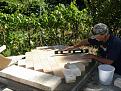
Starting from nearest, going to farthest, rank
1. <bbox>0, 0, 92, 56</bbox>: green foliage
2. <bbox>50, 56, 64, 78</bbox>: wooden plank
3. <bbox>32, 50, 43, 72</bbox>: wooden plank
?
<bbox>50, 56, 64, 78</bbox>: wooden plank
<bbox>32, 50, 43, 72</bbox>: wooden plank
<bbox>0, 0, 92, 56</bbox>: green foliage

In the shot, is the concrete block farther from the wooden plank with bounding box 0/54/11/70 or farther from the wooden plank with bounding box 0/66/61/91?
the wooden plank with bounding box 0/54/11/70

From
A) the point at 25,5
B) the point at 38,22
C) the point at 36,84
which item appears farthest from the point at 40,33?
the point at 36,84

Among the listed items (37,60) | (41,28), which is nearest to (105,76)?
(37,60)

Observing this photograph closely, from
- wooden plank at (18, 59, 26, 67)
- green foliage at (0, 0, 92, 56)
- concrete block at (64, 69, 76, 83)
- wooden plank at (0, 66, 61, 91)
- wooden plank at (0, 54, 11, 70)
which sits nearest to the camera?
wooden plank at (0, 66, 61, 91)

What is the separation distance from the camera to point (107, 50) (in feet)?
15.0

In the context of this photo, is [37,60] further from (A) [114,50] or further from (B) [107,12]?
(B) [107,12]

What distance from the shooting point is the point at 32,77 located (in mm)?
3891

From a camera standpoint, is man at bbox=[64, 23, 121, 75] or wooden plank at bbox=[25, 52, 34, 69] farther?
man at bbox=[64, 23, 121, 75]

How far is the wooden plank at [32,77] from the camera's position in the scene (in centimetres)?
369

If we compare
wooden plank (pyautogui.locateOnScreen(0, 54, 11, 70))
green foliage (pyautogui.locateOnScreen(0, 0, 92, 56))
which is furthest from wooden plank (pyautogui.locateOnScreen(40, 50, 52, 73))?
green foliage (pyautogui.locateOnScreen(0, 0, 92, 56))

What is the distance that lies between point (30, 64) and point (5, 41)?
3.25 meters

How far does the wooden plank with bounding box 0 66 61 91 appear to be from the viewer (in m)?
3.69

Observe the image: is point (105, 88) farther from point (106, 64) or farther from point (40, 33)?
point (40, 33)

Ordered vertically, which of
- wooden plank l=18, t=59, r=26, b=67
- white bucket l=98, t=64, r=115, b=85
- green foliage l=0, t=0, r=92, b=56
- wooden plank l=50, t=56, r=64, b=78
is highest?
green foliage l=0, t=0, r=92, b=56
